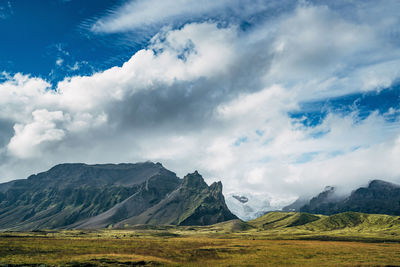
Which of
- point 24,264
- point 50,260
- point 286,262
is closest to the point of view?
point 24,264

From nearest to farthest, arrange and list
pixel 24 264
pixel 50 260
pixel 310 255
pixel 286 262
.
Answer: pixel 24 264 < pixel 50 260 < pixel 286 262 < pixel 310 255

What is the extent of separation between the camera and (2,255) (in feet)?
250

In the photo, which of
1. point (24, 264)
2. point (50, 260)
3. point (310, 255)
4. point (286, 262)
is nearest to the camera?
point (24, 264)

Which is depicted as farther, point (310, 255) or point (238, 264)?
point (310, 255)

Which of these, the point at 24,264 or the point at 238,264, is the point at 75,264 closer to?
the point at 24,264

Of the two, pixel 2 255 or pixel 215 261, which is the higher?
pixel 2 255

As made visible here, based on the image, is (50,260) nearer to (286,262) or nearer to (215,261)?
(215,261)

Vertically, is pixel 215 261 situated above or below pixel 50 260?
below

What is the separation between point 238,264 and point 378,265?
34.0 meters

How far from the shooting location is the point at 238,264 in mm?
70062

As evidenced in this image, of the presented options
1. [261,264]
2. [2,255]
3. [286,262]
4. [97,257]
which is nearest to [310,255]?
[286,262]

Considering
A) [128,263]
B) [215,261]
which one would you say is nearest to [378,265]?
[215,261]

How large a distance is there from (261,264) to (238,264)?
19.4 ft

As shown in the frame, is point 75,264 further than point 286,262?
No
